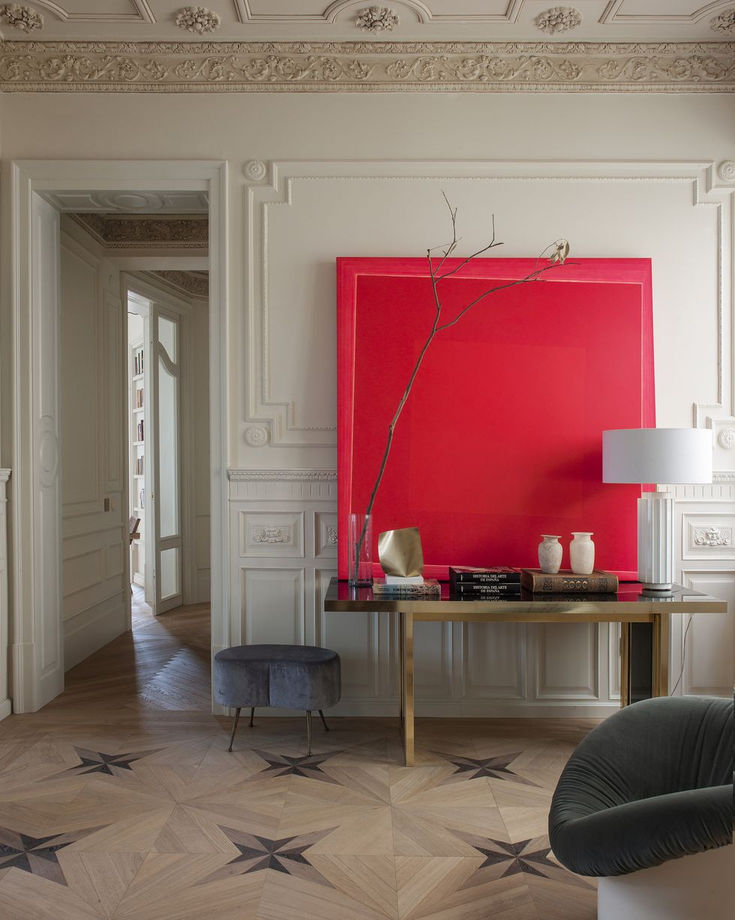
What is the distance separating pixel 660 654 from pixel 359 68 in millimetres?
3134

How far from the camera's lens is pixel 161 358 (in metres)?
6.77

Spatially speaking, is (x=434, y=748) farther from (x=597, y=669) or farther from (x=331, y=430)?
(x=331, y=430)

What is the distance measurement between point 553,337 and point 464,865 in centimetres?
242

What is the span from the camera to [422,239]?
3910 mm

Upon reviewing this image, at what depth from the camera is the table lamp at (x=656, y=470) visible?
3264mm

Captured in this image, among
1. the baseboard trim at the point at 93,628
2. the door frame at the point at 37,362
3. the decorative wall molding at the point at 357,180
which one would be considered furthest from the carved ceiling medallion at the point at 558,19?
the baseboard trim at the point at 93,628

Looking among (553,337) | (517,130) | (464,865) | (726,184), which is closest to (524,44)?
(517,130)

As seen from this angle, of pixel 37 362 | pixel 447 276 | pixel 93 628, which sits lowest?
pixel 93 628

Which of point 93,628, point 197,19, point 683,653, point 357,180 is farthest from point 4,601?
point 683,653

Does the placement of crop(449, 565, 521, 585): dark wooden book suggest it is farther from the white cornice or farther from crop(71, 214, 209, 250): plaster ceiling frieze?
crop(71, 214, 209, 250): plaster ceiling frieze

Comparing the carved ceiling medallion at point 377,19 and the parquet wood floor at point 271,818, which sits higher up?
the carved ceiling medallion at point 377,19

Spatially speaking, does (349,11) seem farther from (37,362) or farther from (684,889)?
(684,889)

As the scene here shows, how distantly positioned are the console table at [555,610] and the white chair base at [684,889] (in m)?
1.38

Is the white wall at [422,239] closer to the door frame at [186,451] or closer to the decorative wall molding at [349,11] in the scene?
the decorative wall molding at [349,11]
